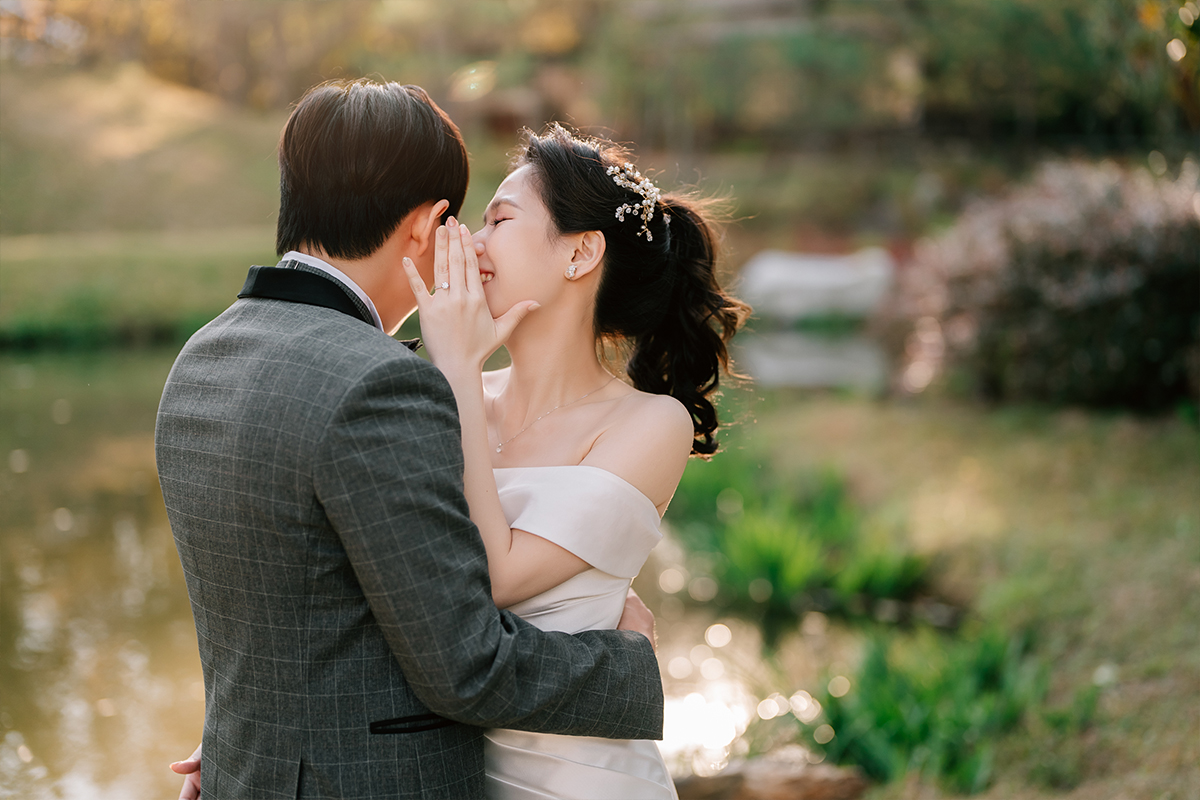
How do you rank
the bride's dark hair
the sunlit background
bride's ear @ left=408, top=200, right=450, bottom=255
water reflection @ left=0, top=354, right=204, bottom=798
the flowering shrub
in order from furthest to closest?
the flowering shrub
water reflection @ left=0, top=354, right=204, bottom=798
the sunlit background
the bride's dark hair
bride's ear @ left=408, top=200, right=450, bottom=255

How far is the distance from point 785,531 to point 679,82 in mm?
19556

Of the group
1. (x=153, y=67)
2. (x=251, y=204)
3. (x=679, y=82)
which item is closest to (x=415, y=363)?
(x=251, y=204)

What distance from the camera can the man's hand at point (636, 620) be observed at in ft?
5.63

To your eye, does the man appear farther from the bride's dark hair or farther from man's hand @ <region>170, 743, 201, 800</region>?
the bride's dark hair

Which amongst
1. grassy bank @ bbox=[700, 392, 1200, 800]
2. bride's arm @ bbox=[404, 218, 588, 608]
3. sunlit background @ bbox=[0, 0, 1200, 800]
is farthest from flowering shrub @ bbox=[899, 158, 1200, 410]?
bride's arm @ bbox=[404, 218, 588, 608]

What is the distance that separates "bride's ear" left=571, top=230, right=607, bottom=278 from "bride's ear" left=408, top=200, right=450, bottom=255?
1.31 ft

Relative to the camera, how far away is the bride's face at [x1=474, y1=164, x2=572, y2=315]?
1.79m

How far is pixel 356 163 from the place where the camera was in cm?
139

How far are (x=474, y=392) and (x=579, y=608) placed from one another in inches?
17.3

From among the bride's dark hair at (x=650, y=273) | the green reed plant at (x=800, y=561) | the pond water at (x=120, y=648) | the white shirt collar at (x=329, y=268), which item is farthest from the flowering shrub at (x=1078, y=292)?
the white shirt collar at (x=329, y=268)

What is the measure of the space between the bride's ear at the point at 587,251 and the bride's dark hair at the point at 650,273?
2cm

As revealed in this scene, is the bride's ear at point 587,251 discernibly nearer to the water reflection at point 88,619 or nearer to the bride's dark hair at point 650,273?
the bride's dark hair at point 650,273

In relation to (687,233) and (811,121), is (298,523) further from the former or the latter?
(811,121)

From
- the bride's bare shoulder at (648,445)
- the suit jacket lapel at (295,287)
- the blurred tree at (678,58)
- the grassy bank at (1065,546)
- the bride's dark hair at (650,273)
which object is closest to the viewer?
the suit jacket lapel at (295,287)
